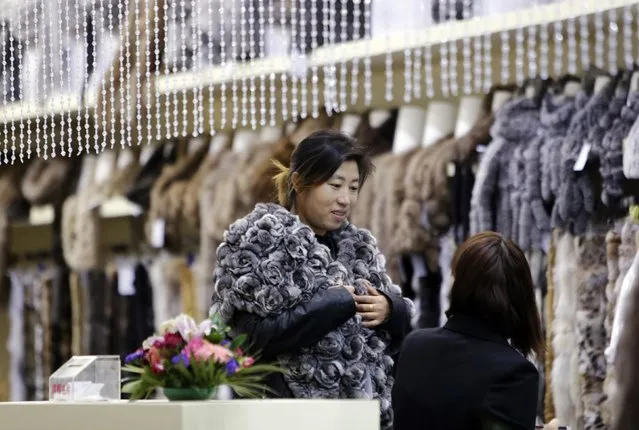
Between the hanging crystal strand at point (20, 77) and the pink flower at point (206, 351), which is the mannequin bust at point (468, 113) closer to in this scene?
the hanging crystal strand at point (20, 77)

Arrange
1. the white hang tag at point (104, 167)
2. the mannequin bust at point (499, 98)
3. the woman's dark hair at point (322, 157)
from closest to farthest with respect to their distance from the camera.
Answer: the woman's dark hair at point (322, 157), the mannequin bust at point (499, 98), the white hang tag at point (104, 167)

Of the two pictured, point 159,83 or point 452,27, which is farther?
point 159,83

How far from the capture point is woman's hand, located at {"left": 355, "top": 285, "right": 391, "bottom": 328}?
11.2 ft

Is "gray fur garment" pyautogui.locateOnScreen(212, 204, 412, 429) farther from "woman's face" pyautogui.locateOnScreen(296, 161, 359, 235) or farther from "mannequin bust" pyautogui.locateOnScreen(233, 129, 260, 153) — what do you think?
"mannequin bust" pyautogui.locateOnScreen(233, 129, 260, 153)

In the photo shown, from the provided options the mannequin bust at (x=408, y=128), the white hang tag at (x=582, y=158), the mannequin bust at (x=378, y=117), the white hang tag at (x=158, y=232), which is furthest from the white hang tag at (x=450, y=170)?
the white hang tag at (x=158, y=232)

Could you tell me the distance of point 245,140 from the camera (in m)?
5.89

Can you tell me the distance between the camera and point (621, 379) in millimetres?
4441

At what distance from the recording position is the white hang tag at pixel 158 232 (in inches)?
240

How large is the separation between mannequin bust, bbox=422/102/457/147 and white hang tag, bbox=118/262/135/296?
166 centimetres

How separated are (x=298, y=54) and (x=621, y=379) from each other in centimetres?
147

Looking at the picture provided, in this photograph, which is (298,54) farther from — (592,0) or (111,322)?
(111,322)

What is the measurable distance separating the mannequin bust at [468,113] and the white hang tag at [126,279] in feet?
6.00

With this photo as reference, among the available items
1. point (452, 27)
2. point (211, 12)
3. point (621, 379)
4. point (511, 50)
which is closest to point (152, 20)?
point (211, 12)

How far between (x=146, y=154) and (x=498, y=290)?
3667 mm
